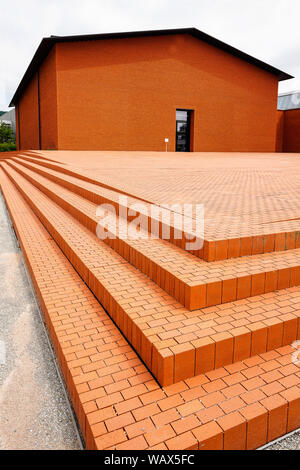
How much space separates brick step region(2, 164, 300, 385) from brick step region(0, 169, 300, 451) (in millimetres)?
72

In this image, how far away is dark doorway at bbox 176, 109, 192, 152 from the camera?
19.8 m

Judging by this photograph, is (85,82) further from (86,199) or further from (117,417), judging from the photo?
(117,417)

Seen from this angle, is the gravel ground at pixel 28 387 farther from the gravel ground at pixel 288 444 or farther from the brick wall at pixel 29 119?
the brick wall at pixel 29 119

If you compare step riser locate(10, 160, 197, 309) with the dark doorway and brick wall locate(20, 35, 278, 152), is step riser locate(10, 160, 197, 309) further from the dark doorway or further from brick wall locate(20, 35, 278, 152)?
the dark doorway

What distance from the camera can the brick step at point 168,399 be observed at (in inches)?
64.4

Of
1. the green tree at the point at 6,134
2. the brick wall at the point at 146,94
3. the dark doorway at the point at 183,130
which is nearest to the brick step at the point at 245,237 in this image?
the brick wall at the point at 146,94

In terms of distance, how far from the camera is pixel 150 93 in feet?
59.7

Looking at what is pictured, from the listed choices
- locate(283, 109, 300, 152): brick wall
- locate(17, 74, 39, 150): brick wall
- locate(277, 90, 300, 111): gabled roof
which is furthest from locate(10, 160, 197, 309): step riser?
locate(277, 90, 300, 111): gabled roof

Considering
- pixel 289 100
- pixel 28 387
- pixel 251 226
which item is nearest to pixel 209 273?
pixel 251 226

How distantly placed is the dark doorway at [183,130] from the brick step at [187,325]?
1811 centimetres

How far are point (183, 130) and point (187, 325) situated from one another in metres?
19.2

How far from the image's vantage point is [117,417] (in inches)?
67.7
